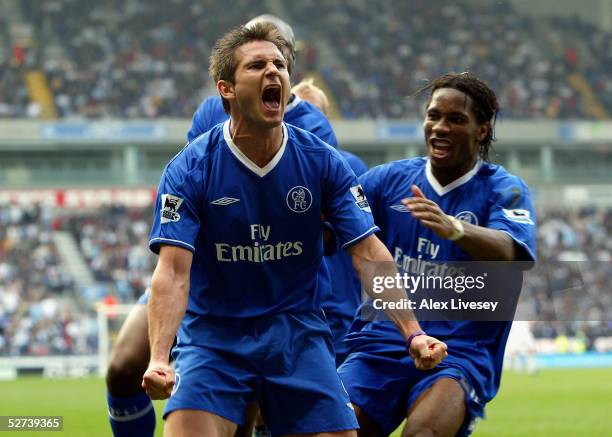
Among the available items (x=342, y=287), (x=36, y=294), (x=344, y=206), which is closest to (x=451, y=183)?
(x=344, y=206)

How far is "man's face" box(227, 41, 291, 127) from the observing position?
469 centimetres

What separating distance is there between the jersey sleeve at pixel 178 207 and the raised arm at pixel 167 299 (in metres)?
0.05

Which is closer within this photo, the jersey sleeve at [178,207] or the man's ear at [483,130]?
the jersey sleeve at [178,207]

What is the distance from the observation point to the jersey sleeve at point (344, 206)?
4828 mm

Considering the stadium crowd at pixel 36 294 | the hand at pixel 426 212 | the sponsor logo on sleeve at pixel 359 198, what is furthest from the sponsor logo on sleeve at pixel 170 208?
the stadium crowd at pixel 36 294

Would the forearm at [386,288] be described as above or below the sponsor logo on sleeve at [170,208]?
below

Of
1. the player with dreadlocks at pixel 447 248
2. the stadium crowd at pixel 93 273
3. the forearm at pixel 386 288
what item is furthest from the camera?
the stadium crowd at pixel 93 273

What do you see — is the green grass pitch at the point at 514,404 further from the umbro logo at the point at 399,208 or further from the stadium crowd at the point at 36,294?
the umbro logo at the point at 399,208

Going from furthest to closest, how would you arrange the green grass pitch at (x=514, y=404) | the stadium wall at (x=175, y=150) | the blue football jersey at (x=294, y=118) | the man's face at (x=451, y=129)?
the stadium wall at (x=175, y=150) < the green grass pitch at (x=514, y=404) < the blue football jersey at (x=294, y=118) < the man's face at (x=451, y=129)

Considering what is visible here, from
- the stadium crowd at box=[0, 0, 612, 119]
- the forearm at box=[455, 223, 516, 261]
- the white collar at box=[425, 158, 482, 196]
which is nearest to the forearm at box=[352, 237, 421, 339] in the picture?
the forearm at box=[455, 223, 516, 261]

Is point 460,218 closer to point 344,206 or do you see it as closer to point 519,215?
point 519,215

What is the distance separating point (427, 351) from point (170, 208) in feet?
3.94

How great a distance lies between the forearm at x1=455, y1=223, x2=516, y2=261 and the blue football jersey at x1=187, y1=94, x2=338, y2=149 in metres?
1.37

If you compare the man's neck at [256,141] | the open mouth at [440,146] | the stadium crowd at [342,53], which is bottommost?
the stadium crowd at [342,53]
